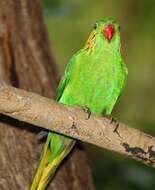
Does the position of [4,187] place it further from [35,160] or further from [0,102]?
[0,102]

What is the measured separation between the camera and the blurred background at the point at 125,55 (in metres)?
5.14

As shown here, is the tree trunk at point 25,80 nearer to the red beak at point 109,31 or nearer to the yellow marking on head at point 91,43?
the yellow marking on head at point 91,43

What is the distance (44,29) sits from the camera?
516 centimetres

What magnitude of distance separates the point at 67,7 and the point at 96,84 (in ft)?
4.42

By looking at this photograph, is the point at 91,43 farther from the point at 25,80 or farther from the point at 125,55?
the point at 125,55

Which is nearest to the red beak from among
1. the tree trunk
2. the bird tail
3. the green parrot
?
the green parrot

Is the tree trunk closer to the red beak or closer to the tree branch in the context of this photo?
the red beak

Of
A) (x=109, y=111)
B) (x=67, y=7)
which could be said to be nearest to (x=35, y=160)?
(x=109, y=111)

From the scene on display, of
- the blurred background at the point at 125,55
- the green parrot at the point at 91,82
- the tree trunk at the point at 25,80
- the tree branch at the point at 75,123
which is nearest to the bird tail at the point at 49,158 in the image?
the green parrot at the point at 91,82

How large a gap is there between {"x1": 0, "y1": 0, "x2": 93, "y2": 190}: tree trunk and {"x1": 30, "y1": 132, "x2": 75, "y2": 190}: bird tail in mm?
103

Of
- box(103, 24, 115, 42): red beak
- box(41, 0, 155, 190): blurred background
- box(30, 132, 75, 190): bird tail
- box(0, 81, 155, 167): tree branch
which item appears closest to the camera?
box(0, 81, 155, 167): tree branch

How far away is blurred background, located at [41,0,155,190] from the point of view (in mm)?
5141

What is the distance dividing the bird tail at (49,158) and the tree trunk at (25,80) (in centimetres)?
10

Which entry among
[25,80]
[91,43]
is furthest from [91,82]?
[25,80]
